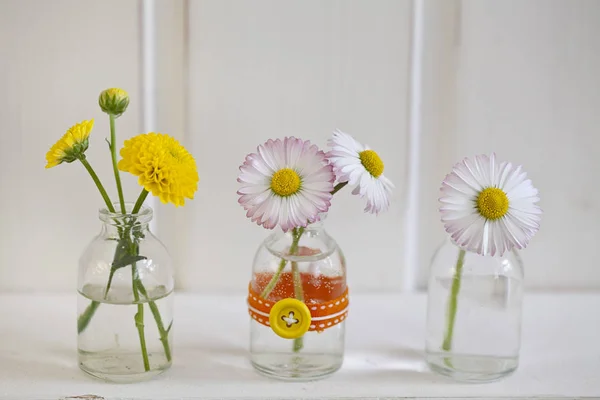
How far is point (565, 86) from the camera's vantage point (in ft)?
3.06

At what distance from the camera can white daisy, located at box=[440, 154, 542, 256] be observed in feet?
2.29

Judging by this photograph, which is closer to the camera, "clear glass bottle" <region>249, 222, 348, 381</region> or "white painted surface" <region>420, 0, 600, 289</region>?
"clear glass bottle" <region>249, 222, 348, 381</region>

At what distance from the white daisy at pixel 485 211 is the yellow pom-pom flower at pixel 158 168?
0.23 metres

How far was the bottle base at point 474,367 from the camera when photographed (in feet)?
2.46

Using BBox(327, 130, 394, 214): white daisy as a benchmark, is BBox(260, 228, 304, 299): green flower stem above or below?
below

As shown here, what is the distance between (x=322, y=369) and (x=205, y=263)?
0.82ft

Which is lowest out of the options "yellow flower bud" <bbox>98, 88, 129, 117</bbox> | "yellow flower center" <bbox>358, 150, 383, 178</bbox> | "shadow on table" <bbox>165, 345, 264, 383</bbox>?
"shadow on table" <bbox>165, 345, 264, 383</bbox>

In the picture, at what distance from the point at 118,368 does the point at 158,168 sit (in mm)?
202

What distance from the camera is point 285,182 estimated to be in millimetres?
686

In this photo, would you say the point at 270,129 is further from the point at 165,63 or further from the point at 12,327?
the point at 12,327

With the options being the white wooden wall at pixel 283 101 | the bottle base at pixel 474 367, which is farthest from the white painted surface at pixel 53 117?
the bottle base at pixel 474 367

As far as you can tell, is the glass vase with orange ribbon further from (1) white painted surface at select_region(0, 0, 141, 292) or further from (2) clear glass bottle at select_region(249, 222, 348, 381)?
(1) white painted surface at select_region(0, 0, 141, 292)

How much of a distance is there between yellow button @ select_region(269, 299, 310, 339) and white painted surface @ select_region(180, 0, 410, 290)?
23 centimetres

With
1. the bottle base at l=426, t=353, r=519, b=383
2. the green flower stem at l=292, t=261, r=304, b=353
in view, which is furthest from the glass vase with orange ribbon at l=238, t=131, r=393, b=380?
the bottle base at l=426, t=353, r=519, b=383
